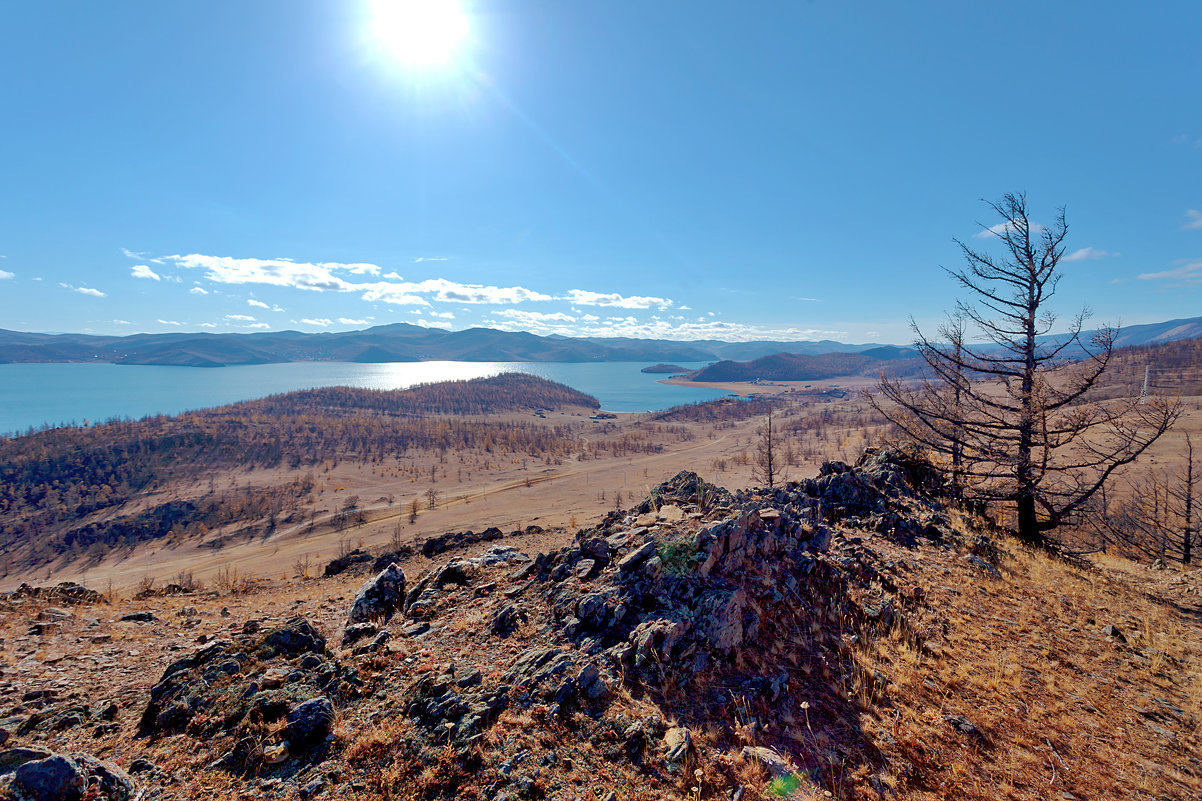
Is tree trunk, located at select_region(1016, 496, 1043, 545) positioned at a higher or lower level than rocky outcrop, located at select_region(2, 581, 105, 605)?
higher

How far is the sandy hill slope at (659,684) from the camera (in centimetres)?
445

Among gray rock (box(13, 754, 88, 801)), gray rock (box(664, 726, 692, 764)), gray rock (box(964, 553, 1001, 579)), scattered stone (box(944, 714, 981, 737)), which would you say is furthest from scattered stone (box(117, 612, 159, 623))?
gray rock (box(964, 553, 1001, 579))

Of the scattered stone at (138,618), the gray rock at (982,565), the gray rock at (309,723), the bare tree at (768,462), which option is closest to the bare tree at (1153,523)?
the gray rock at (982,565)

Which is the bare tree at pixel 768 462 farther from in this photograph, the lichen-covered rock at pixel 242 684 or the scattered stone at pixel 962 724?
the lichen-covered rock at pixel 242 684

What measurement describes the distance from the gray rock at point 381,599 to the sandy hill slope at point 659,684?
0.16 ft

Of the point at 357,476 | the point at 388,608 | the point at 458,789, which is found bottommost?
the point at 357,476

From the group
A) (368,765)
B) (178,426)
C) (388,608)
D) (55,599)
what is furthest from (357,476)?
(368,765)

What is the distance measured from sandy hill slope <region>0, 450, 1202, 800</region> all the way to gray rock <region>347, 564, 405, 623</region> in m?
0.05

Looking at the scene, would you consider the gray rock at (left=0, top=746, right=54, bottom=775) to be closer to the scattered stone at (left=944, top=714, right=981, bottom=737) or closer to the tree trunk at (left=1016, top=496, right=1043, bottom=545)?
the scattered stone at (left=944, top=714, right=981, bottom=737)

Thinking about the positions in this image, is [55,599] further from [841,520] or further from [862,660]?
[841,520]

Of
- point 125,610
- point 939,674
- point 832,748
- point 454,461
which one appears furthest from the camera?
point 454,461

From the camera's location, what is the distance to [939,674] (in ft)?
19.3

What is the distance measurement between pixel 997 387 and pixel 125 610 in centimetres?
2296

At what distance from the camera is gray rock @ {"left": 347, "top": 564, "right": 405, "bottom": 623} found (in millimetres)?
8727
